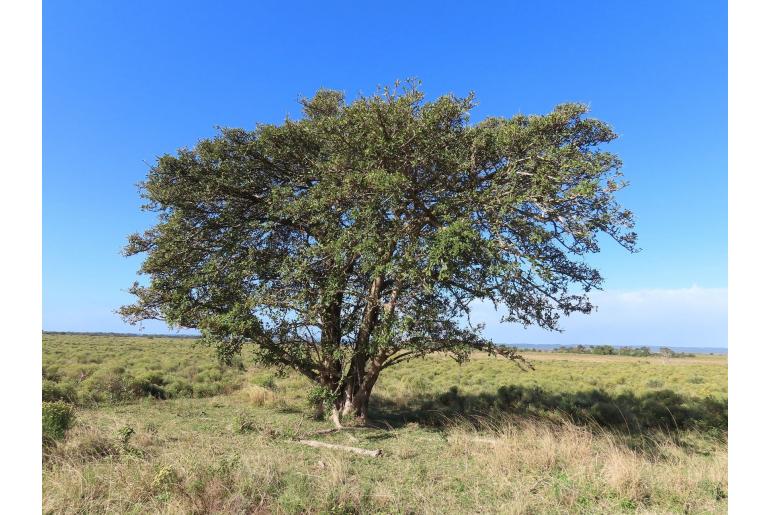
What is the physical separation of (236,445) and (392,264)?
5314 mm

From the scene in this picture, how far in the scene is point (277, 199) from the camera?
1181 centimetres

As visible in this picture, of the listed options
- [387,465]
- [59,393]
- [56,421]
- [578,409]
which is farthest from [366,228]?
[59,393]

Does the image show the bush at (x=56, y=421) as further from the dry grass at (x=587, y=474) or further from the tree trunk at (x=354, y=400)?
the dry grass at (x=587, y=474)

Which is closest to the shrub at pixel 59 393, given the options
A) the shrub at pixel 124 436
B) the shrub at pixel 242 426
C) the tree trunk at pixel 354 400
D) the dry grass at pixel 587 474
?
the shrub at pixel 242 426

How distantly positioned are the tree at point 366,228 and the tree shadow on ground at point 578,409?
3.71 meters

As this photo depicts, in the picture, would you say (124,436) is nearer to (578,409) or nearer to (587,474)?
(587,474)

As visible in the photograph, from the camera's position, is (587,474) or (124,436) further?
(124,436)

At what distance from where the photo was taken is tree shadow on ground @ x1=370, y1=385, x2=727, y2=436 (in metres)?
14.5

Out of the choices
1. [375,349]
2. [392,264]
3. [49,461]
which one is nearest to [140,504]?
[49,461]

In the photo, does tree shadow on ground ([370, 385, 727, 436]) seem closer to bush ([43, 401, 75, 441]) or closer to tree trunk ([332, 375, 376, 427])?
tree trunk ([332, 375, 376, 427])

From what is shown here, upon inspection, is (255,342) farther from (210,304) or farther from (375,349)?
(375,349)

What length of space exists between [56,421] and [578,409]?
1614cm

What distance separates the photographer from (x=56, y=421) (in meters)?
8.74
